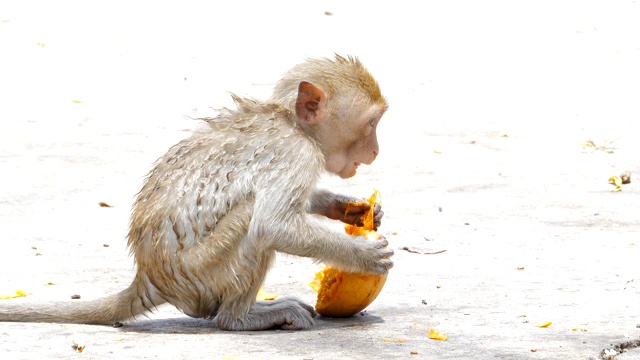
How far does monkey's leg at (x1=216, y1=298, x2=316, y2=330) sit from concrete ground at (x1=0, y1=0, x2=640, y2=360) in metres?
0.09

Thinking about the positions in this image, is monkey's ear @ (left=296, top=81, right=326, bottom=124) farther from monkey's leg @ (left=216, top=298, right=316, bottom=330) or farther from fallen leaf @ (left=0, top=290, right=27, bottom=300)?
fallen leaf @ (left=0, top=290, right=27, bottom=300)

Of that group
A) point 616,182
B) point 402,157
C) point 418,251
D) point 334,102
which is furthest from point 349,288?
point 402,157

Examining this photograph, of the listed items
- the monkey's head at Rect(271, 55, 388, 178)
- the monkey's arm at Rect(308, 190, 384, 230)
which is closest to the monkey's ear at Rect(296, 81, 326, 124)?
the monkey's head at Rect(271, 55, 388, 178)

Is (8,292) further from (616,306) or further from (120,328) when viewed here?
(616,306)

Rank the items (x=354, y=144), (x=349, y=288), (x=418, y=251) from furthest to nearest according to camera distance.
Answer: (x=418, y=251)
(x=354, y=144)
(x=349, y=288)

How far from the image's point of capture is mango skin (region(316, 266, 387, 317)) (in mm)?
6098

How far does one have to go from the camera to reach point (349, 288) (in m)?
6.14

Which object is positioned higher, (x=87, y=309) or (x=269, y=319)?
(x=269, y=319)

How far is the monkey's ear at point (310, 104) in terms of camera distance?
20.0 feet

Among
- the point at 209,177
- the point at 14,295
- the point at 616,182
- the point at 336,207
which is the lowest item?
the point at 14,295

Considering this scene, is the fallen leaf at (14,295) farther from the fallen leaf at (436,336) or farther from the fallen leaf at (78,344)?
the fallen leaf at (436,336)

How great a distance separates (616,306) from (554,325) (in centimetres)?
53

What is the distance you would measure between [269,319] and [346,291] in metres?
0.43

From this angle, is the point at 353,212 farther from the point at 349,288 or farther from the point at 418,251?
the point at 418,251
